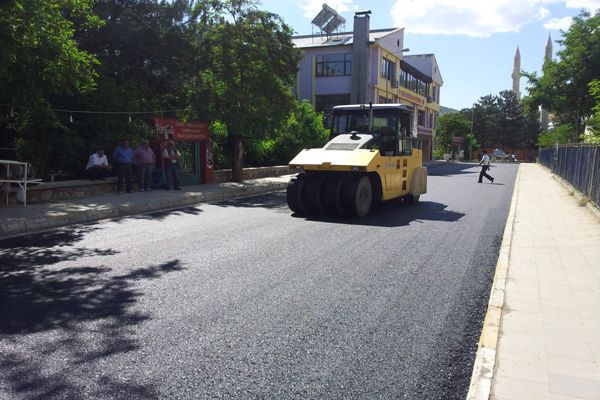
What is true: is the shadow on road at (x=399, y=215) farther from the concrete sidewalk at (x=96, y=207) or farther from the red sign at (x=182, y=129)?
the red sign at (x=182, y=129)

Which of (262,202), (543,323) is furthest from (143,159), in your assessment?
(543,323)

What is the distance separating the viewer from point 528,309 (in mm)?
5133

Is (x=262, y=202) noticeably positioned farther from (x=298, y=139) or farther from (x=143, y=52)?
(x=298, y=139)

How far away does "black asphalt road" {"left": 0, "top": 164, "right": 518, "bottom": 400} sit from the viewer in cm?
358

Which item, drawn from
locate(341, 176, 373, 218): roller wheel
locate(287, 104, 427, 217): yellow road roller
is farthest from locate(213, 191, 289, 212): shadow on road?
locate(341, 176, 373, 218): roller wheel

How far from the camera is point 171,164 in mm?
16688

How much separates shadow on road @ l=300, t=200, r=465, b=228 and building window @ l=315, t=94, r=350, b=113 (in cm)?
2876

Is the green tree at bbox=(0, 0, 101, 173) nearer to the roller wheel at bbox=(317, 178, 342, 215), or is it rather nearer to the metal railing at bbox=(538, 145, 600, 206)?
the roller wheel at bbox=(317, 178, 342, 215)

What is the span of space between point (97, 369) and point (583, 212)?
502 inches

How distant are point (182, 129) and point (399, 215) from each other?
30.2 ft

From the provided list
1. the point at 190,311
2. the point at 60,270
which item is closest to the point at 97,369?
the point at 190,311

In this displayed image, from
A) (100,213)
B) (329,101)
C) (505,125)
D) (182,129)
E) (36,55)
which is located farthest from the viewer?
(505,125)

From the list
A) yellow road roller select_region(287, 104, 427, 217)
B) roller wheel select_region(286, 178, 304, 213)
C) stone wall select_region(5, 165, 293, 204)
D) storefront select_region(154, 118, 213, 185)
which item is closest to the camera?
yellow road roller select_region(287, 104, 427, 217)

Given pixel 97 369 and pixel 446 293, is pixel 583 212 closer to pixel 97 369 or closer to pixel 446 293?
pixel 446 293
